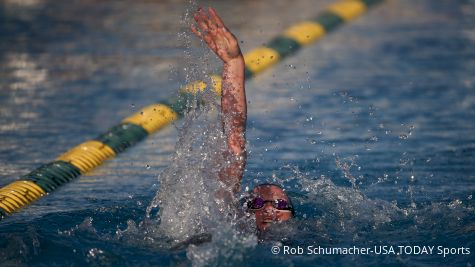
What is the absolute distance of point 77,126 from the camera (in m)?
6.29

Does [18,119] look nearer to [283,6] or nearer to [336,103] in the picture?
[336,103]

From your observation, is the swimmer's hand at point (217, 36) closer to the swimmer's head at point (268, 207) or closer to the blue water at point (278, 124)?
the swimmer's head at point (268, 207)

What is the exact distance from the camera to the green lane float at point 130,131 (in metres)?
4.99

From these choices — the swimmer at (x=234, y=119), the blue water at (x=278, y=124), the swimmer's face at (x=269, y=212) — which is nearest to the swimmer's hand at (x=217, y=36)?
the swimmer at (x=234, y=119)

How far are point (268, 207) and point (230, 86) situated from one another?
54 cm

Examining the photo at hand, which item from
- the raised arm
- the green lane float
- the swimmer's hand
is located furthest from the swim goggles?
the green lane float

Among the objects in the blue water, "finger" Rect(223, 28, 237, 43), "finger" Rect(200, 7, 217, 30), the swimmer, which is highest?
"finger" Rect(200, 7, 217, 30)

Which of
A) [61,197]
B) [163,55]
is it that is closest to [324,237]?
[61,197]

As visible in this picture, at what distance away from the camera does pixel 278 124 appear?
628 cm

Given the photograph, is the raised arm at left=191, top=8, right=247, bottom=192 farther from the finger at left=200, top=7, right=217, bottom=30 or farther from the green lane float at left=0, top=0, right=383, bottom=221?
the green lane float at left=0, top=0, right=383, bottom=221

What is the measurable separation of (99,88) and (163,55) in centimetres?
107

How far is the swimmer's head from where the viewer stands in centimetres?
407

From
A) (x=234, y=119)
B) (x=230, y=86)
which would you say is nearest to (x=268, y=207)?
(x=234, y=119)

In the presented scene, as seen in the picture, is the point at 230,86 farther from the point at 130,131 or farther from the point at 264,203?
the point at 130,131
